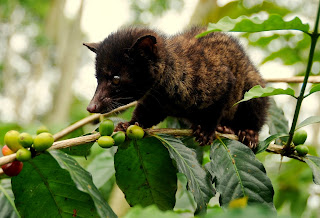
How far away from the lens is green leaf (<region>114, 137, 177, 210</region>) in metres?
2.13

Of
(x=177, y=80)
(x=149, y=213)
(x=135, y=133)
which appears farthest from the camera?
(x=177, y=80)

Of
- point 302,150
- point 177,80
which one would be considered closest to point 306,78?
point 302,150

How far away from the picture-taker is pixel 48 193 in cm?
190

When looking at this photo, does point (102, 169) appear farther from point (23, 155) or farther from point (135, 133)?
point (23, 155)

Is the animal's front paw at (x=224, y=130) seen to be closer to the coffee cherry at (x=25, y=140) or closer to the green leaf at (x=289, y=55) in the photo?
the green leaf at (x=289, y=55)

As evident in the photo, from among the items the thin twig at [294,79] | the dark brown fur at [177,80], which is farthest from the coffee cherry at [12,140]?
the thin twig at [294,79]

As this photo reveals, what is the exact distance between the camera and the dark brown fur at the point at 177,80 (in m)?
2.72

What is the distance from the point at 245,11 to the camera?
380cm

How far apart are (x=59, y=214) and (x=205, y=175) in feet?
2.44

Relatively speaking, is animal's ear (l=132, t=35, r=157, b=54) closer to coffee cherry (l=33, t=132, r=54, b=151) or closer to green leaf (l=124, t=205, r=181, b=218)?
coffee cherry (l=33, t=132, r=54, b=151)

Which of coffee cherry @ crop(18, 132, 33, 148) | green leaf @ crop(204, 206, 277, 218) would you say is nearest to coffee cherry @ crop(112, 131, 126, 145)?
coffee cherry @ crop(18, 132, 33, 148)

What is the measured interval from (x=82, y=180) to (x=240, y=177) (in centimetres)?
77

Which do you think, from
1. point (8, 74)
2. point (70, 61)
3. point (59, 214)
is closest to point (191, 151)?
point (59, 214)

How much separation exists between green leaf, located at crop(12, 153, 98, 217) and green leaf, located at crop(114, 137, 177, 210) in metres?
0.30
